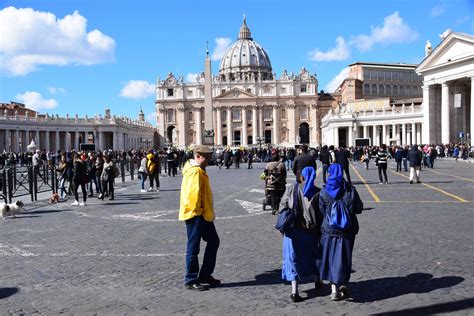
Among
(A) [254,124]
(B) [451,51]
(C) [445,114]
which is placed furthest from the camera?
(A) [254,124]

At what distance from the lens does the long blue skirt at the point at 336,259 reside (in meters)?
5.64

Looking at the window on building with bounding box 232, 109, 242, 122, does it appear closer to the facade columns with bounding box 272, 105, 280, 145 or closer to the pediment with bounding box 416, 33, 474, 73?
the facade columns with bounding box 272, 105, 280, 145

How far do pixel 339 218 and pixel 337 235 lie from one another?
18 cm

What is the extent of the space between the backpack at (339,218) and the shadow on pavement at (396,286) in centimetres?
83

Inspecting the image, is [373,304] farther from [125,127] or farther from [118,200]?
[125,127]

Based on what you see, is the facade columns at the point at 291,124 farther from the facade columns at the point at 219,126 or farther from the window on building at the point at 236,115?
the facade columns at the point at 219,126

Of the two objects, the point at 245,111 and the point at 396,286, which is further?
the point at 245,111

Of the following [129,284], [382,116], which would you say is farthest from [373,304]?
[382,116]

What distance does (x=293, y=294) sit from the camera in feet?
19.0

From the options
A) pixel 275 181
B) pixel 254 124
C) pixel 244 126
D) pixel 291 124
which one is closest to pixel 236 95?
pixel 244 126

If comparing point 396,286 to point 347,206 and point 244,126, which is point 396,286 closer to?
point 347,206

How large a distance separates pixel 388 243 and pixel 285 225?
12.0ft

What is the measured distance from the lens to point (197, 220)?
21.0ft

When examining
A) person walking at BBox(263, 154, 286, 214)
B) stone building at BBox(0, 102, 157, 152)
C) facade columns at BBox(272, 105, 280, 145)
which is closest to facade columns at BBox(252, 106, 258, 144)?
facade columns at BBox(272, 105, 280, 145)
